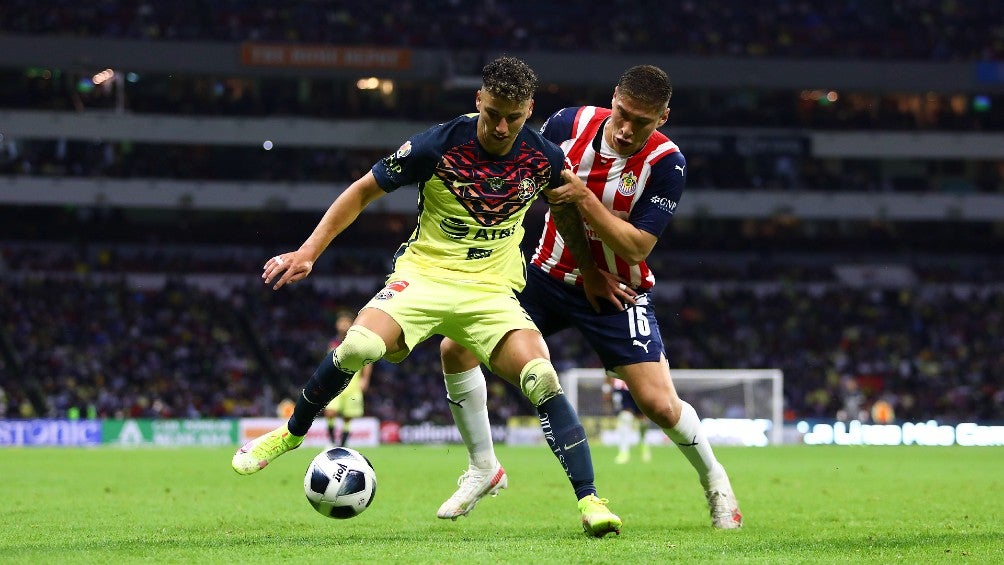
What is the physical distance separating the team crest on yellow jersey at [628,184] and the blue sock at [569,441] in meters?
1.32

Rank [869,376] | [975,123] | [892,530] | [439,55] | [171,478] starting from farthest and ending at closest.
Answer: [975,123] < [439,55] < [869,376] < [171,478] < [892,530]

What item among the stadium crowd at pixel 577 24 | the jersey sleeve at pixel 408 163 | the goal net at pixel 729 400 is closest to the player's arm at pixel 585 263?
the jersey sleeve at pixel 408 163

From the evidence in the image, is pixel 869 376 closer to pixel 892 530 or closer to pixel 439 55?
pixel 439 55

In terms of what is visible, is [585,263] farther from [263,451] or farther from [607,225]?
[263,451]

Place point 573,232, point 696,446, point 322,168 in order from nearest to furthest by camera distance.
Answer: point 573,232 → point 696,446 → point 322,168

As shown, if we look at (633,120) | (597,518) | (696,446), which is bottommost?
(696,446)

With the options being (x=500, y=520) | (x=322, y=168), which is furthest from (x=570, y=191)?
(x=322, y=168)

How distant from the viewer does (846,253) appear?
45625 mm

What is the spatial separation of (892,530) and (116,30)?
3689cm

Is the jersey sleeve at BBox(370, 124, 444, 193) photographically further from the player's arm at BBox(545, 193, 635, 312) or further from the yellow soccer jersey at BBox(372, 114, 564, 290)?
the player's arm at BBox(545, 193, 635, 312)

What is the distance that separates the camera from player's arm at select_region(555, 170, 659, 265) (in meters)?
6.82

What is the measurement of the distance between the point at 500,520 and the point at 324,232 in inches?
106

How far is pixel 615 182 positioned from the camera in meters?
7.57

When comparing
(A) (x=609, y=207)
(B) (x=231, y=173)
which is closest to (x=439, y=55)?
(B) (x=231, y=173)
